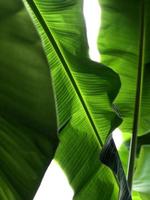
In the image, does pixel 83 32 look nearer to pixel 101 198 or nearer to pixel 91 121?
pixel 91 121

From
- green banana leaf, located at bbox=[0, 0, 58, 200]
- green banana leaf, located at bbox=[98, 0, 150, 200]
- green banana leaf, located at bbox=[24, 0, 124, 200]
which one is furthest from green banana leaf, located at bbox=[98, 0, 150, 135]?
green banana leaf, located at bbox=[0, 0, 58, 200]

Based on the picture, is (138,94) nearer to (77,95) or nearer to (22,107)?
(77,95)

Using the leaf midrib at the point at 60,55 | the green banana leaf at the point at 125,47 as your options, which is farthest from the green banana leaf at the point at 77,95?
the green banana leaf at the point at 125,47

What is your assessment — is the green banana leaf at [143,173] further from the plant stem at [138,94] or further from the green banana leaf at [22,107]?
the green banana leaf at [22,107]

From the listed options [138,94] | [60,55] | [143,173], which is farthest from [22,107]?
[143,173]

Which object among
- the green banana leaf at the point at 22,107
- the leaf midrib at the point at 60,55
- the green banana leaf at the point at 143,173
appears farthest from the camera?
the green banana leaf at the point at 143,173

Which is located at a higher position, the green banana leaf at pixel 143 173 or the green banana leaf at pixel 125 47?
the green banana leaf at pixel 125 47
